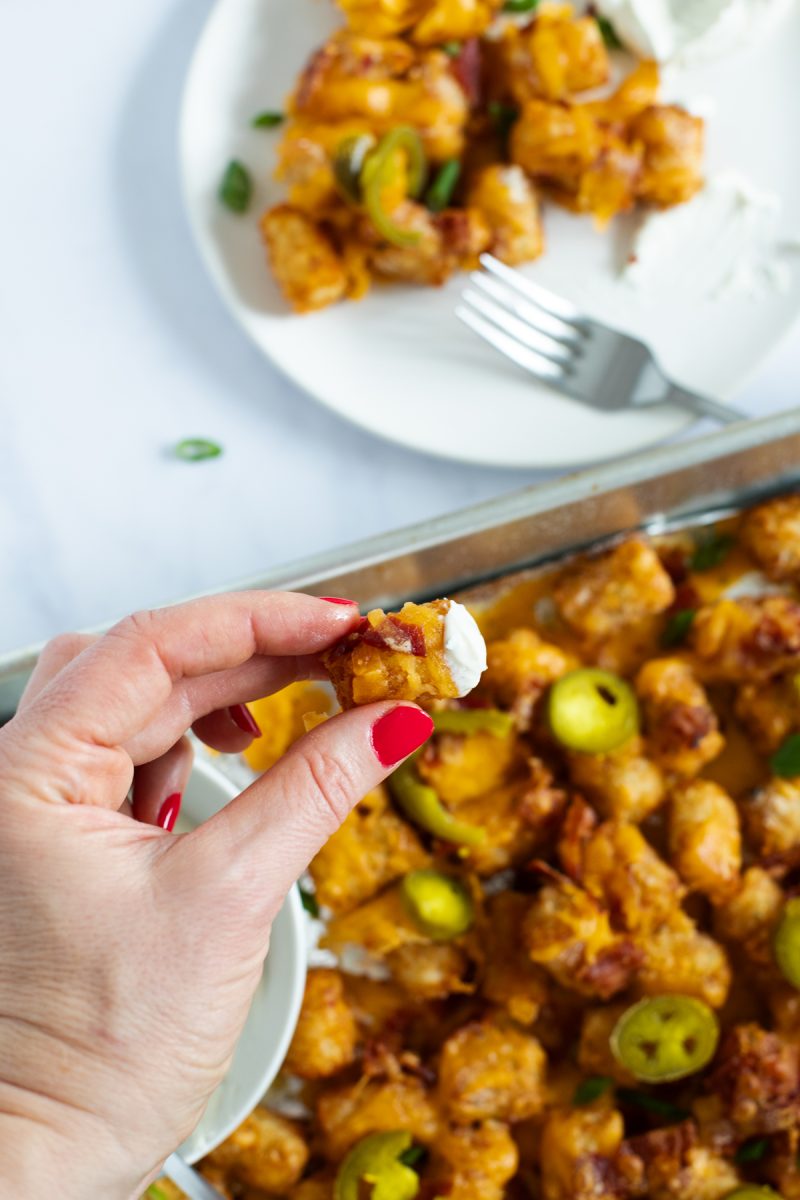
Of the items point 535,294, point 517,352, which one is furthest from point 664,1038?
point 535,294

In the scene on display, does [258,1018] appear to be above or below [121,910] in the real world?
below

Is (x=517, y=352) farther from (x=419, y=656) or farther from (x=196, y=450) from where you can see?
(x=419, y=656)

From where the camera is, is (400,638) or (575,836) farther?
→ (575,836)

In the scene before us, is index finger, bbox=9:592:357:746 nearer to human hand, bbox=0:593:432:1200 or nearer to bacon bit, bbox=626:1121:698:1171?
human hand, bbox=0:593:432:1200

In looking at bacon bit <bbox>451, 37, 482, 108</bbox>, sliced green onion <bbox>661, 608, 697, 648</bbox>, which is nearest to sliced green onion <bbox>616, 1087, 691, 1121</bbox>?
sliced green onion <bbox>661, 608, 697, 648</bbox>

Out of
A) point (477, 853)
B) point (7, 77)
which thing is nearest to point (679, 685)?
point (477, 853)

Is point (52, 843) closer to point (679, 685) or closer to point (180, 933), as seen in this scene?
point (180, 933)
